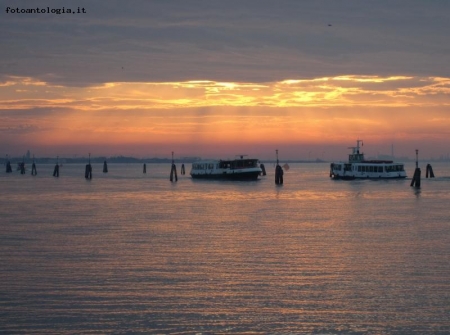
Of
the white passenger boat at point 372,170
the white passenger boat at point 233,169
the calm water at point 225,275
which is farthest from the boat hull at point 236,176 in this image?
the calm water at point 225,275

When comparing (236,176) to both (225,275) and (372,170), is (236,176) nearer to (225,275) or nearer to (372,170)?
(372,170)

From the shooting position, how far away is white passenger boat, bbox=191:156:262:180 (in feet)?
330

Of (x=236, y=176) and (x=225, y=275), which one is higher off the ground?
(x=236, y=176)

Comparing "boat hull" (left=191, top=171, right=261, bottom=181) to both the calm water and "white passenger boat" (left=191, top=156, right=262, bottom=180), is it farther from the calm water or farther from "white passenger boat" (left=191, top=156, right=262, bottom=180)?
the calm water

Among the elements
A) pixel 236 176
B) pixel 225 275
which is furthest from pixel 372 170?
pixel 225 275

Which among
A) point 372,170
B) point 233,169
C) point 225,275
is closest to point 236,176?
point 233,169

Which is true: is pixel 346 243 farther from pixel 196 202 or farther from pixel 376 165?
pixel 376 165

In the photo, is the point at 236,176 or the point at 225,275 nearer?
the point at 225,275

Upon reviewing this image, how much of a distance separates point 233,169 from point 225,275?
80.6 meters

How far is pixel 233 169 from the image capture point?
102m

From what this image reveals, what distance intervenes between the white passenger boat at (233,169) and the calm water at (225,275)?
59.7 meters

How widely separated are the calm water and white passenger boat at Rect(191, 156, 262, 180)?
59718 millimetres

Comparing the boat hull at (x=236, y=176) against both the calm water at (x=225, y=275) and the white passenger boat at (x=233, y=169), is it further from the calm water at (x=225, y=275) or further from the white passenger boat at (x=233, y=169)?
the calm water at (x=225, y=275)

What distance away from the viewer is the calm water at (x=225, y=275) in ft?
51.2
